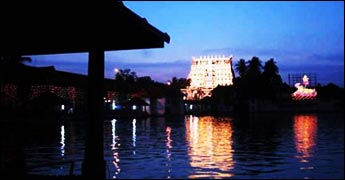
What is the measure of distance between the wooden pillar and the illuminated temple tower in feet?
503

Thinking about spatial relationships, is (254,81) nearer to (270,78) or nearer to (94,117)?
(270,78)

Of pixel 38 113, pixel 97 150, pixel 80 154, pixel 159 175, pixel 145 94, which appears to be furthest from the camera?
pixel 145 94

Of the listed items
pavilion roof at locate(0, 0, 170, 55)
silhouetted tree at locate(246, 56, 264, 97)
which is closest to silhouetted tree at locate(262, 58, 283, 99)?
silhouetted tree at locate(246, 56, 264, 97)

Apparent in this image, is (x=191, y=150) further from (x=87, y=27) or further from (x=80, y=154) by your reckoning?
(x=87, y=27)

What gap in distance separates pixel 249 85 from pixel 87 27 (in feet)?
392

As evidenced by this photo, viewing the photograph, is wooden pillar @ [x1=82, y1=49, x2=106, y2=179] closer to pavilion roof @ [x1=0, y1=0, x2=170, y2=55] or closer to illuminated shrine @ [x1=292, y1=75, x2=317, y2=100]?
pavilion roof @ [x1=0, y1=0, x2=170, y2=55]

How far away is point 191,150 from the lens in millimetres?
24891

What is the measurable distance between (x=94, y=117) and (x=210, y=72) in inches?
6565

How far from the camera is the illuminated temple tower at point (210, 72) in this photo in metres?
171

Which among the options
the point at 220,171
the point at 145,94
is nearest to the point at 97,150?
the point at 220,171

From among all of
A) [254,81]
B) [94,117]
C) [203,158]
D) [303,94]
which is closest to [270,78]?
→ [254,81]

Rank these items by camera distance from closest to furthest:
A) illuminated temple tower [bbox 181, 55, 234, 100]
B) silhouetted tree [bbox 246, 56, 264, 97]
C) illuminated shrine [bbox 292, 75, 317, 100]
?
silhouetted tree [bbox 246, 56, 264, 97] < illuminated shrine [bbox 292, 75, 317, 100] < illuminated temple tower [bbox 181, 55, 234, 100]

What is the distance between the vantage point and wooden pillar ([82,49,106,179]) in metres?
10.1

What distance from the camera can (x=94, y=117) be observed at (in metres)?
10.1
